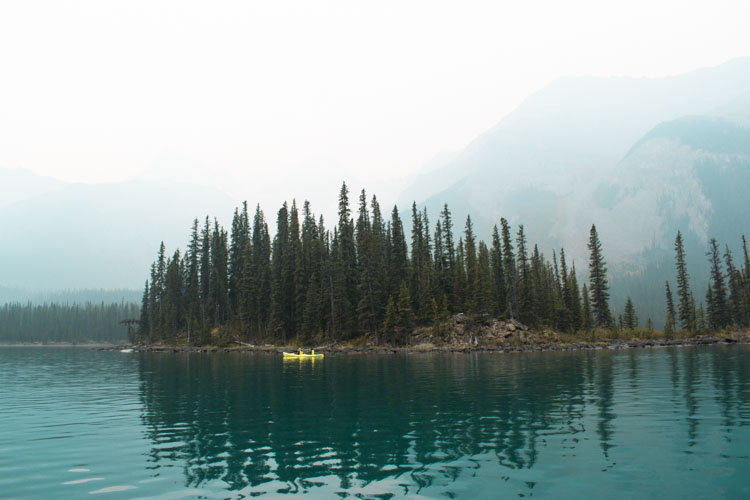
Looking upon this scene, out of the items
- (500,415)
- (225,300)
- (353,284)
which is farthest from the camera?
(225,300)

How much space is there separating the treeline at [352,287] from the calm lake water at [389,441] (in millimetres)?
64053

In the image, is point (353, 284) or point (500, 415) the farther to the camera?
point (353, 284)

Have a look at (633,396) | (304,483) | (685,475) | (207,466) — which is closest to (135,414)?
(207,466)

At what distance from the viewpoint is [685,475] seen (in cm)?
1295

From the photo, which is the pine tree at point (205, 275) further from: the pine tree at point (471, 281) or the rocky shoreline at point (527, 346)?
the pine tree at point (471, 281)

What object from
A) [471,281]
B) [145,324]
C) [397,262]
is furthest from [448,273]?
[145,324]

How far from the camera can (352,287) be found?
341 ft

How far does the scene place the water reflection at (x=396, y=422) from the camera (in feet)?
47.3

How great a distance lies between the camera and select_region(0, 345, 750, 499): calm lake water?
1280 cm

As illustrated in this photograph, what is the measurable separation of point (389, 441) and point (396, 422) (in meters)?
3.69

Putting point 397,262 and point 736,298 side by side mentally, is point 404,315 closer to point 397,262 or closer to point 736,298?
point 397,262

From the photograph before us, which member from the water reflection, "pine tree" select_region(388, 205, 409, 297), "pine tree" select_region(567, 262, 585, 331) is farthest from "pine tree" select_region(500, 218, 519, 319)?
the water reflection

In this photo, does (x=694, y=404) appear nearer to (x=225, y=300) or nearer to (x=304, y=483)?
(x=304, y=483)

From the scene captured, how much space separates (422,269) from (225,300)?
178ft
